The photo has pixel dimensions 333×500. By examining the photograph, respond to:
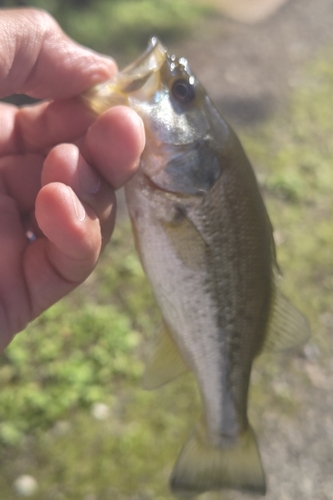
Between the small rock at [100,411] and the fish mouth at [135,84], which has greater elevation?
the fish mouth at [135,84]

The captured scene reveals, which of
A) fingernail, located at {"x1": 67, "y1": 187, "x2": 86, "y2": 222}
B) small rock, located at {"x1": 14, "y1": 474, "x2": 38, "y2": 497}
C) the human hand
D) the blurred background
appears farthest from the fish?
small rock, located at {"x1": 14, "y1": 474, "x2": 38, "y2": 497}

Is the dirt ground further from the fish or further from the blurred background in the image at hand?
the fish

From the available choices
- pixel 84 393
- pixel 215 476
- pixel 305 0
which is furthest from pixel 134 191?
pixel 305 0

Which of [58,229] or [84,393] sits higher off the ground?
[58,229]

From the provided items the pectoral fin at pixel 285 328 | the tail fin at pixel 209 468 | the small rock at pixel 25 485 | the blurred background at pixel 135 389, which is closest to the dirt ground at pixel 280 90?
the blurred background at pixel 135 389

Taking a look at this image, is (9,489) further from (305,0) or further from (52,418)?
(305,0)

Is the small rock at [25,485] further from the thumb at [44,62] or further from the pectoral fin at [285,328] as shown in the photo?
the thumb at [44,62]

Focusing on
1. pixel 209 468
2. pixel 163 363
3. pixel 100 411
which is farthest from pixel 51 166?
pixel 100 411

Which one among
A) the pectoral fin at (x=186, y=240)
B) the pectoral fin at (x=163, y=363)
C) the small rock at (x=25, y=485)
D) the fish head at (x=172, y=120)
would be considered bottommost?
the small rock at (x=25, y=485)
